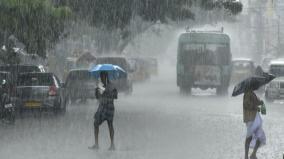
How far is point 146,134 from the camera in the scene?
20062 millimetres

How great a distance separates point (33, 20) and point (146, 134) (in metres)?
5.00

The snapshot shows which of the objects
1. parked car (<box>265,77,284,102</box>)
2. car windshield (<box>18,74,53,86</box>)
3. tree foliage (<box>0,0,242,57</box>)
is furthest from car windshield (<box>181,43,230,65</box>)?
car windshield (<box>18,74,53,86</box>)

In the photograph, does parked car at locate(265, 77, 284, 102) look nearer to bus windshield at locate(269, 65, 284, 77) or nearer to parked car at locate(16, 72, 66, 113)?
bus windshield at locate(269, 65, 284, 77)

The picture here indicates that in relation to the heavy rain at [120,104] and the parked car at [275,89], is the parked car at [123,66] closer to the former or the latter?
the heavy rain at [120,104]

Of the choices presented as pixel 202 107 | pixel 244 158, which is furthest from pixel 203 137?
pixel 202 107

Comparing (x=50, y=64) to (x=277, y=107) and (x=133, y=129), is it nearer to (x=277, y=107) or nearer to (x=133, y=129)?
(x=277, y=107)

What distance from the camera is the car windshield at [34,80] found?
26016 mm

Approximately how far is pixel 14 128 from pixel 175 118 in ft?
18.5

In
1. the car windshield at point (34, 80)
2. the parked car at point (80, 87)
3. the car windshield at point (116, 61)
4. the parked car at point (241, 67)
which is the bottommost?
the parked car at point (241, 67)

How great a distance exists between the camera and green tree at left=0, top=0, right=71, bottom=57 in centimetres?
2145

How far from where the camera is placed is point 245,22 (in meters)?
140

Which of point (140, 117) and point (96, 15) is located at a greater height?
point (96, 15)

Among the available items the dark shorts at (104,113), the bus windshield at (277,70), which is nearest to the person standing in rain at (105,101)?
the dark shorts at (104,113)

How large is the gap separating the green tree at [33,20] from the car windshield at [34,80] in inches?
29.8
